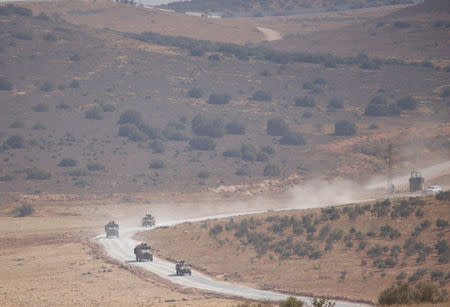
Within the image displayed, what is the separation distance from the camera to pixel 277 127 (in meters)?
105

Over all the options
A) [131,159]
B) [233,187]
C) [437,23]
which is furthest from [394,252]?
[437,23]

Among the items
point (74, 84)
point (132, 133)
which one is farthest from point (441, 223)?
point (74, 84)

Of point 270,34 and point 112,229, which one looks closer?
point 112,229

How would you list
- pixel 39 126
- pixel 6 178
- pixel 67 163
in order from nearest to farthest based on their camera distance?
pixel 6 178
pixel 67 163
pixel 39 126

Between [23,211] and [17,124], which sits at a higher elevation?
[17,124]

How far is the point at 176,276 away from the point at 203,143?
61.2 meters

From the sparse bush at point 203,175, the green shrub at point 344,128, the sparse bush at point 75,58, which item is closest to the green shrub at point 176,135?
the sparse bush at point 203,175

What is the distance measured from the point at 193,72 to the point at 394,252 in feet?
301

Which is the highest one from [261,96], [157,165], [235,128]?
[261,96]

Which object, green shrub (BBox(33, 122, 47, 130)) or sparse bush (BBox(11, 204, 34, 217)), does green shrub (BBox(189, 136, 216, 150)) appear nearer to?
green shrub (BBox(33, 122, 47, 130))

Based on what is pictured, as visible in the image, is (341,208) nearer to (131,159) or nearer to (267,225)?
(267,225)

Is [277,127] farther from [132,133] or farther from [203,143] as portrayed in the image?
[132,133]

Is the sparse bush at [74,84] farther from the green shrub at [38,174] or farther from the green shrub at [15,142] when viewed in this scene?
the green shrub at [38,174]

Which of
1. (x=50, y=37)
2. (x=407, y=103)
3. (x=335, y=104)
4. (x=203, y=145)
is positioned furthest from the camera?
(x=50, y=37)
